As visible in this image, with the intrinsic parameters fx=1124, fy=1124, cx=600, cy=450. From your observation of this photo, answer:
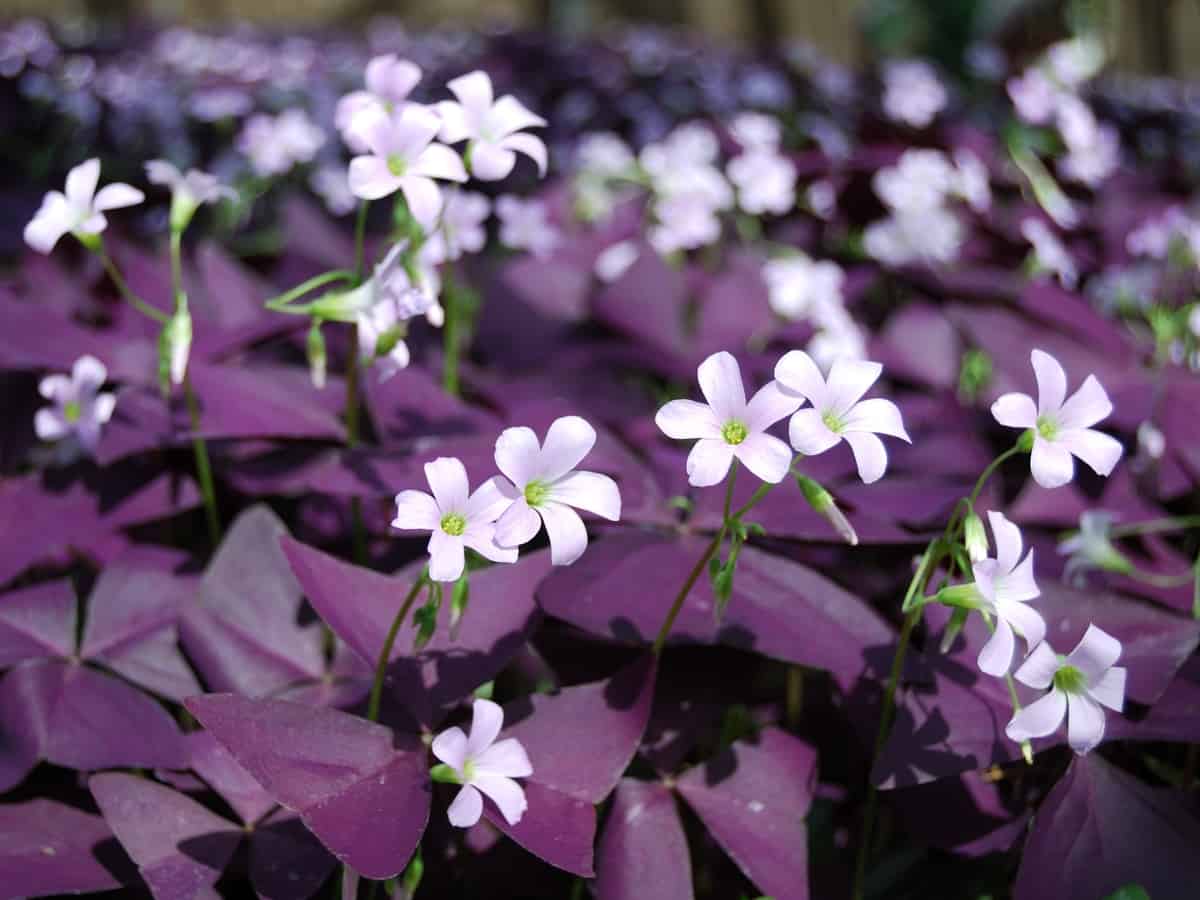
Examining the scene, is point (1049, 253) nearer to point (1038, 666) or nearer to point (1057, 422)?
point (1057, 422)

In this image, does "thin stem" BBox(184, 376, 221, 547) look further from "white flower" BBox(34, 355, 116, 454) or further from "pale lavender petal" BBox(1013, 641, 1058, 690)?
"pale lavender petal" BBox(1013, 641, 1058, 690)

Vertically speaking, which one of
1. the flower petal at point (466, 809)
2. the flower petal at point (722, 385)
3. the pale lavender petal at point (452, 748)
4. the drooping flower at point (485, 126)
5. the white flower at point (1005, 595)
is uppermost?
the drooping flower at point (485, 126)

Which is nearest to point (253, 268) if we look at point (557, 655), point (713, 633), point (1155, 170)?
point (557, 655)

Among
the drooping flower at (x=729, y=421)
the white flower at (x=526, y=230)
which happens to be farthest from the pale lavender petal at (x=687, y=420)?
the white flower at (x=526, y=230)

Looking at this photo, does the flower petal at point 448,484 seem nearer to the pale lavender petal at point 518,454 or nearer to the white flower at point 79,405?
the pale lavender petal at point 518,454

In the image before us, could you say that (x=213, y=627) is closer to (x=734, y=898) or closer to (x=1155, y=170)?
(x=734, y=898)

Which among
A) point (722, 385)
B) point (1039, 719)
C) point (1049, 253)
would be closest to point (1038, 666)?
point (1039, 719)

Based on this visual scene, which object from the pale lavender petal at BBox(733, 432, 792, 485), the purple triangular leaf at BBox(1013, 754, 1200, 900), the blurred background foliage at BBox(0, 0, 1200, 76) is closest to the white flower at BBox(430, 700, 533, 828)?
the pale lavender petal at BBox(733, 432, 792, 485)
